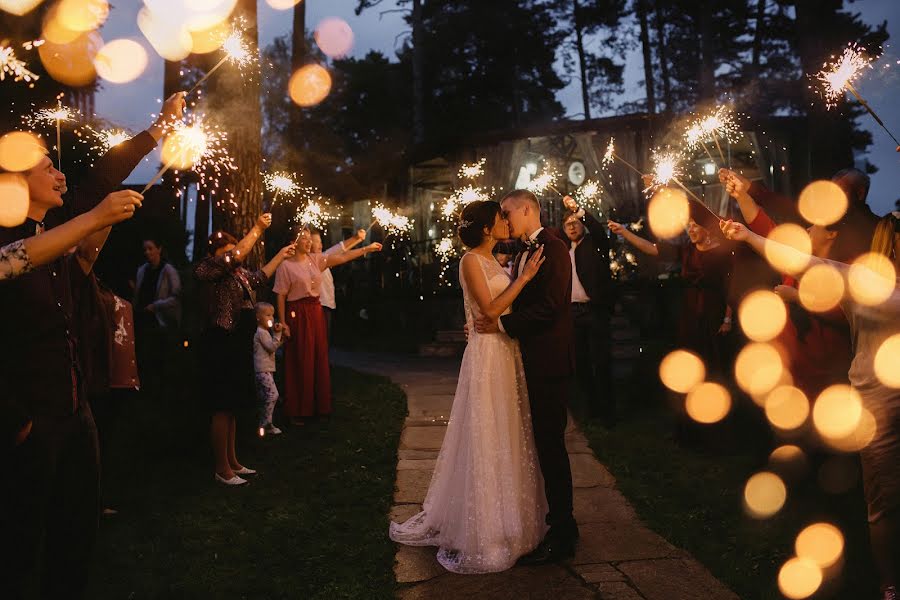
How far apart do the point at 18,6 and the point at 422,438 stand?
936 cm

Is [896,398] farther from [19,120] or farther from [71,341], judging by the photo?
[19,120]

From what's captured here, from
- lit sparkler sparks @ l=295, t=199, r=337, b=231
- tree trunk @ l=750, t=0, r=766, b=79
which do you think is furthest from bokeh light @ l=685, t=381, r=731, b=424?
tree trunk @ l=750, t=0, r=766, b=79

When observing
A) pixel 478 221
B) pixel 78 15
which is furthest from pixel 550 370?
pixel 78 15

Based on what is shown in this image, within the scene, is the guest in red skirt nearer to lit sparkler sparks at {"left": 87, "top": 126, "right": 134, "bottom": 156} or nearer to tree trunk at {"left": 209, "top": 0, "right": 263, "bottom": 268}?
tree trunk at {"left": 209, "top": 0, "right": 263, "bottom": 268}

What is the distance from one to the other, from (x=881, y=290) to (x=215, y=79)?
7.83 m

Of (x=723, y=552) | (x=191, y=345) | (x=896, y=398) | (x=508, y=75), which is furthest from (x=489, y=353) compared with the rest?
(x=508, y=75)

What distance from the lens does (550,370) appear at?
383 centimetres

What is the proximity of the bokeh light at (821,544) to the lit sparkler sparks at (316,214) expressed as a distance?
1858cm

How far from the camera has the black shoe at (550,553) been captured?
3.73 meters

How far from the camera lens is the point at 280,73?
32.1 metres

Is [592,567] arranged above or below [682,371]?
below

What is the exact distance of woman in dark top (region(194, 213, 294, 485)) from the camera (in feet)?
Result: 17.3

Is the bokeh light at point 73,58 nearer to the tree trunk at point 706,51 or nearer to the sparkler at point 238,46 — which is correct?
the sparkler at point 238,46

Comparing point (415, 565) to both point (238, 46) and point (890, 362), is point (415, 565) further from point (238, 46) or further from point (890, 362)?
point (238, 46)
